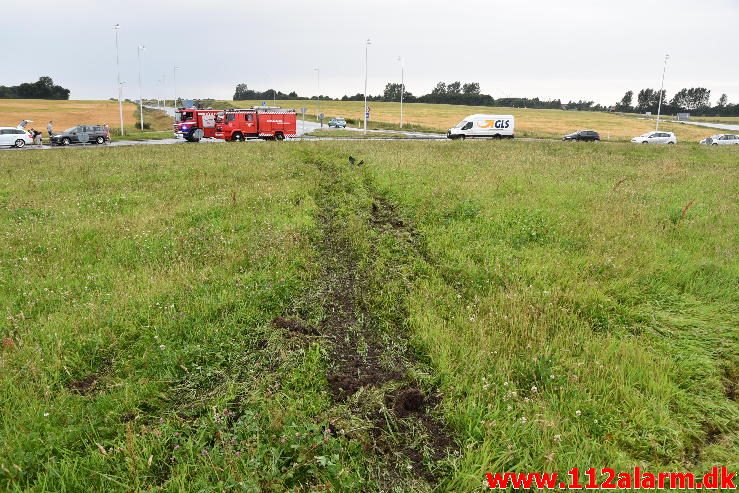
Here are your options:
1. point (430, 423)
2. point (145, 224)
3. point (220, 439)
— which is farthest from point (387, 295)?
point (145, 224)

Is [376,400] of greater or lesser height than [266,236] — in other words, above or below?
below

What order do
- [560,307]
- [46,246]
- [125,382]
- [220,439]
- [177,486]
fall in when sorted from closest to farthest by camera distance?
[177,486] → [220,439] → [125,382] → [560,307] → [46,246]

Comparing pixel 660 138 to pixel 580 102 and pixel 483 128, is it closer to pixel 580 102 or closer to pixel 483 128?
pixel 483 128

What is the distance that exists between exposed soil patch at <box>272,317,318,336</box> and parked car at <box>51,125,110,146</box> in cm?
4198

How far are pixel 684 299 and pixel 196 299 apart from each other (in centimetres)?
671

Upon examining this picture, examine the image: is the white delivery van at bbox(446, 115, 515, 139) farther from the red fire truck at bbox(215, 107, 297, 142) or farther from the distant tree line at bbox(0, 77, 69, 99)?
the distant tree line at bbox(0, 77, 69, 99)

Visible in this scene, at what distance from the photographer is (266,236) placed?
8.34 m

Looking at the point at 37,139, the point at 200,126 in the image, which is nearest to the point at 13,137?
the point at 37,139

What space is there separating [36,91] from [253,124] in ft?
442

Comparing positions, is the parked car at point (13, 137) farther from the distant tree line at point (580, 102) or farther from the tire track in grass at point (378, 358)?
the distant tree line at point (580, 102)

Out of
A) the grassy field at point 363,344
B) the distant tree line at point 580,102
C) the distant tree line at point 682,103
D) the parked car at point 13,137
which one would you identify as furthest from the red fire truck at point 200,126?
the distant tree line at point 682,103

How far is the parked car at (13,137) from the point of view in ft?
113

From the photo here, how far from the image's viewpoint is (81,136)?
37.9 m

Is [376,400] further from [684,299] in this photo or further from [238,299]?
[684,299]
